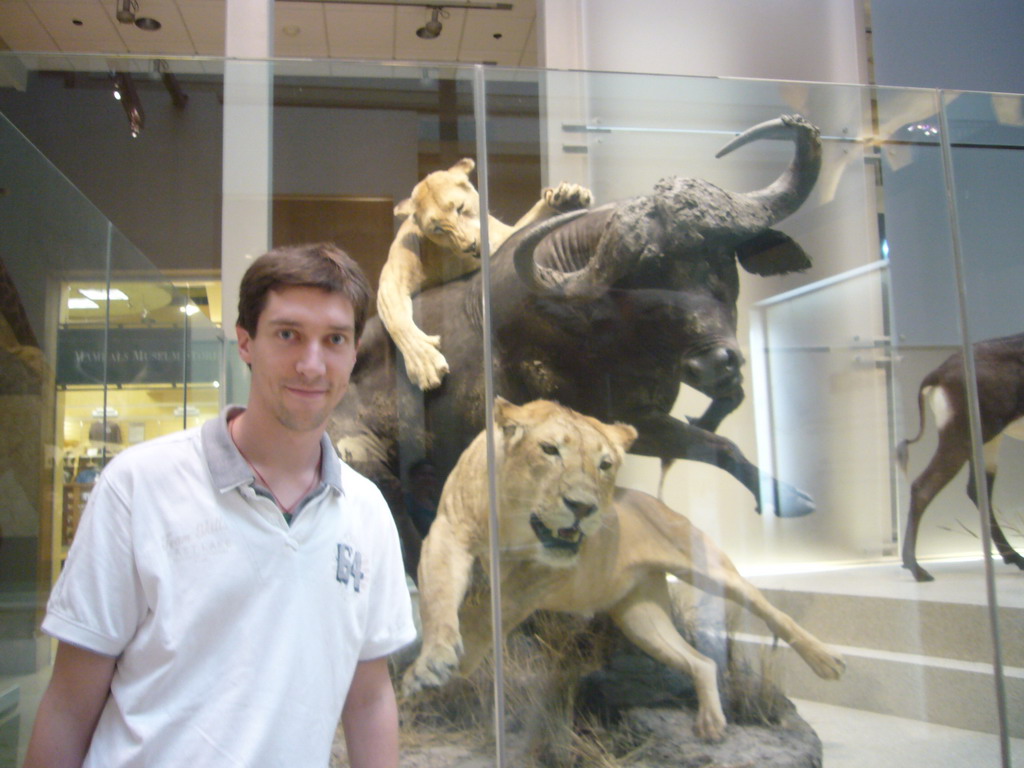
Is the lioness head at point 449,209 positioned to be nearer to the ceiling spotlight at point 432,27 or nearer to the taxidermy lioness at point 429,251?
the taxidermy lioness at point 429,251

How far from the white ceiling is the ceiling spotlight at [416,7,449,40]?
0.07 ft

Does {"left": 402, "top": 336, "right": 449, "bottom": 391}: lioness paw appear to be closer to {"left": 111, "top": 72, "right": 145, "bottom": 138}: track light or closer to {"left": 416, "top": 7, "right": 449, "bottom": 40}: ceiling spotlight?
{"left": 111, "top": 72, "right": 145, "bottom": 138}: track light

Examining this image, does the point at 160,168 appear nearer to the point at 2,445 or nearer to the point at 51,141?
the point at 51,141

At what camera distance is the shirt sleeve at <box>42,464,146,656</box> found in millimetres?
1066

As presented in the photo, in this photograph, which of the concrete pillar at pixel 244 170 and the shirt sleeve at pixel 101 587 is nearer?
the shirt sleeve at pixel 101 587

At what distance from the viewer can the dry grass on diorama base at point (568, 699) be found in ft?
7.19

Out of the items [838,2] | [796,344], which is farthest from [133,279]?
[838,2]

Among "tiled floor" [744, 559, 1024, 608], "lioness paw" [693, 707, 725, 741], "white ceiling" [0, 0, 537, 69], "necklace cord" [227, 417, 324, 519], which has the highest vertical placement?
"white ceiling" [0, 0, 537, 69]

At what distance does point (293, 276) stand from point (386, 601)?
521 millimetres

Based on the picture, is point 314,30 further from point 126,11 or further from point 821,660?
point 821,660

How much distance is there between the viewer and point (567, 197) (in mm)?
2402

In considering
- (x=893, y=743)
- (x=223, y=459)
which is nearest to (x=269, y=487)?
(x=223, y=459)

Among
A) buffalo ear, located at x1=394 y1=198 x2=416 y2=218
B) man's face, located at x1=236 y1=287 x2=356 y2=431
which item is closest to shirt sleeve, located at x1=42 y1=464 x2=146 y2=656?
man's face, located at x1=236 y1=287 x2=356 y2=431

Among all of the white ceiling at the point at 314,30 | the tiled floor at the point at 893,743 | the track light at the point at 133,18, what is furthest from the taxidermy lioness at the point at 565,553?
the track light at the point at 133,18
